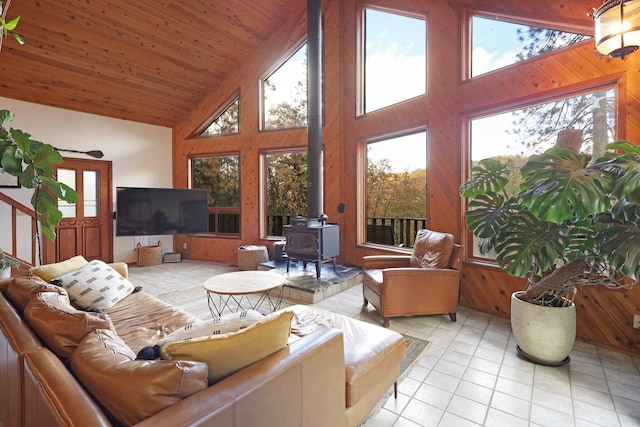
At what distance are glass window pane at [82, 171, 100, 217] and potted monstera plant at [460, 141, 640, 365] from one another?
6.35 metres

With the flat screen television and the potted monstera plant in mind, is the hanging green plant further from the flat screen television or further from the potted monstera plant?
the flat screen television

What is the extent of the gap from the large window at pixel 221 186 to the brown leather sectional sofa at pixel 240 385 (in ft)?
14.1

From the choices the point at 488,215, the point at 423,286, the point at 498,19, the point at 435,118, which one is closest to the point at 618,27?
the point at 488,215

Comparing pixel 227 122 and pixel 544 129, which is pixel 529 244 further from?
pixel 227 122

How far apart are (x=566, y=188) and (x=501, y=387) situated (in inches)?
54.3

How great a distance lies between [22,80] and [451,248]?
6.61 meters

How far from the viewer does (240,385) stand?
36.8 inches

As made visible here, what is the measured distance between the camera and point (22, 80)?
455 centimetres

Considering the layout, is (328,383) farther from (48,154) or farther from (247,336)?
(48,154)

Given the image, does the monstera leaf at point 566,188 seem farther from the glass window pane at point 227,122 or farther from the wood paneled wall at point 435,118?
the glass window pane at point 227,122

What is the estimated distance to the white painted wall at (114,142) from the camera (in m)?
4.79

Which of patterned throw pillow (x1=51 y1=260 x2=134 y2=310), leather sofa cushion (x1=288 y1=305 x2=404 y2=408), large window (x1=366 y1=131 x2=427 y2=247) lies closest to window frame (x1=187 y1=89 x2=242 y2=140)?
large window (x1=366 y1=131 x2=427 y2=247)

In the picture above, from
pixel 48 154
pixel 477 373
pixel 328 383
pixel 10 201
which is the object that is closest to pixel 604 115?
pixel 477 373

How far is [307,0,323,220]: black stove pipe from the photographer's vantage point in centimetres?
447
